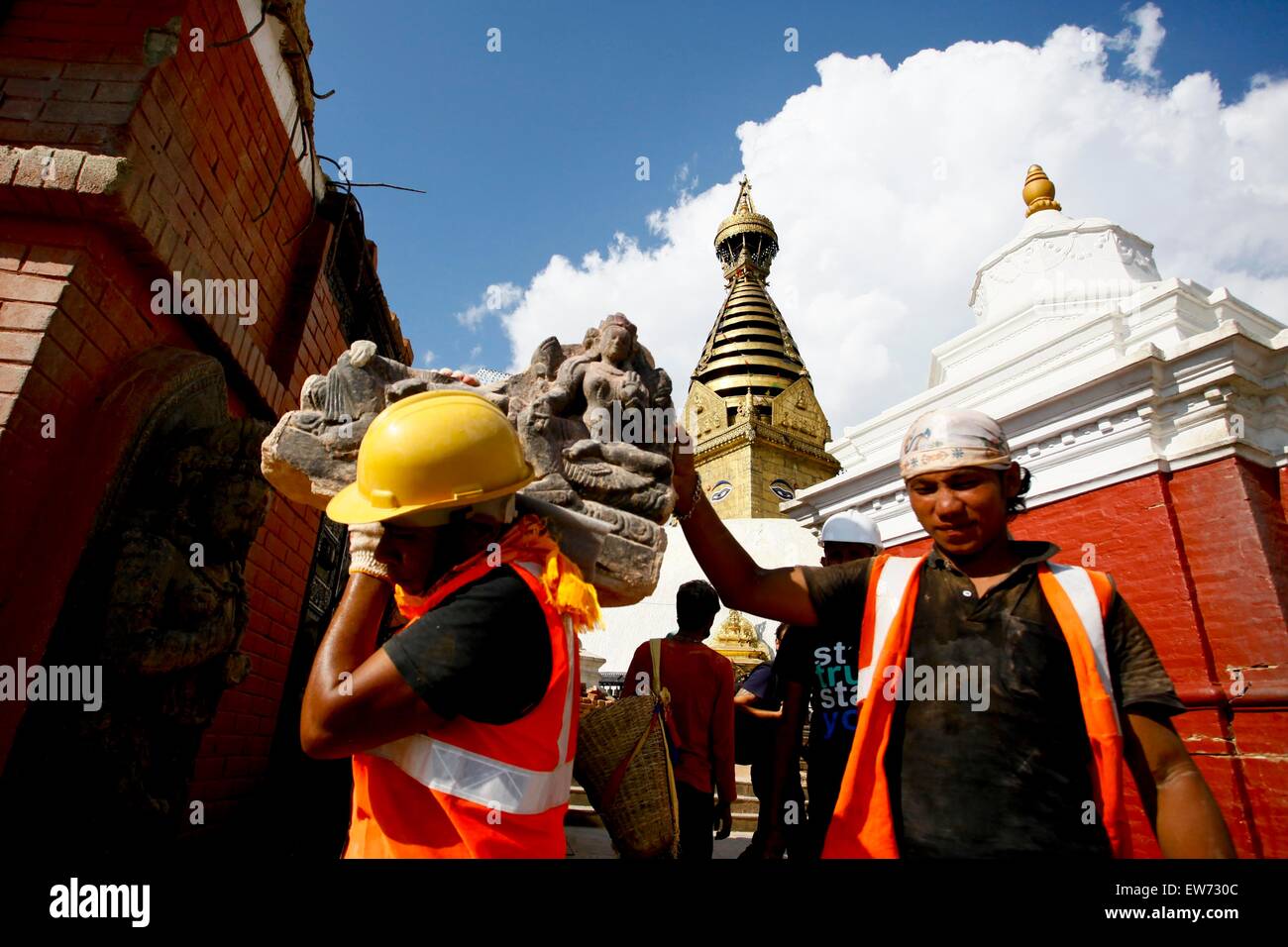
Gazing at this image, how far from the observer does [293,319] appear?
13.8ft

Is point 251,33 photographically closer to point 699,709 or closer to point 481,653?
point 481,653

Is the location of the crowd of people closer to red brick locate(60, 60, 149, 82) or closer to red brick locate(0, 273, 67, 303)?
red brick locate(0, 273, 67, 303)

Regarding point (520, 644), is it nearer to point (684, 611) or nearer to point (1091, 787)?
point (1091, 787)

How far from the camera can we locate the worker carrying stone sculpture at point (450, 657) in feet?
4.34

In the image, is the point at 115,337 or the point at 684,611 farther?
the point at 684,611

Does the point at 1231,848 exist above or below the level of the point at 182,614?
below

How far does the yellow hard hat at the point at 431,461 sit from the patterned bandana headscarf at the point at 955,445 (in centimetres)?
108

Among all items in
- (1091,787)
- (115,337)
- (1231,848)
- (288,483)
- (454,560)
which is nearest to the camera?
(1231,848)

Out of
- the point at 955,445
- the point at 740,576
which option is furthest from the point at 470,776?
the point at 955,445

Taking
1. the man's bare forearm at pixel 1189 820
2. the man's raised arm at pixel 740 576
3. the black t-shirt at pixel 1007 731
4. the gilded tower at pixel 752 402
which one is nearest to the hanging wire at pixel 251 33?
the man's raised arm at pixel 740 576

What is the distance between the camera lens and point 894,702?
5.45ft

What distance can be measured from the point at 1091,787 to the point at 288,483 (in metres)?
2.57

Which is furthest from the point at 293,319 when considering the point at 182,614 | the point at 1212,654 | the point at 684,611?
the point at 1212,654

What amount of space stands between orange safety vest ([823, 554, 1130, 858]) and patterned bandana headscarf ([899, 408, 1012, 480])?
0.29 m
